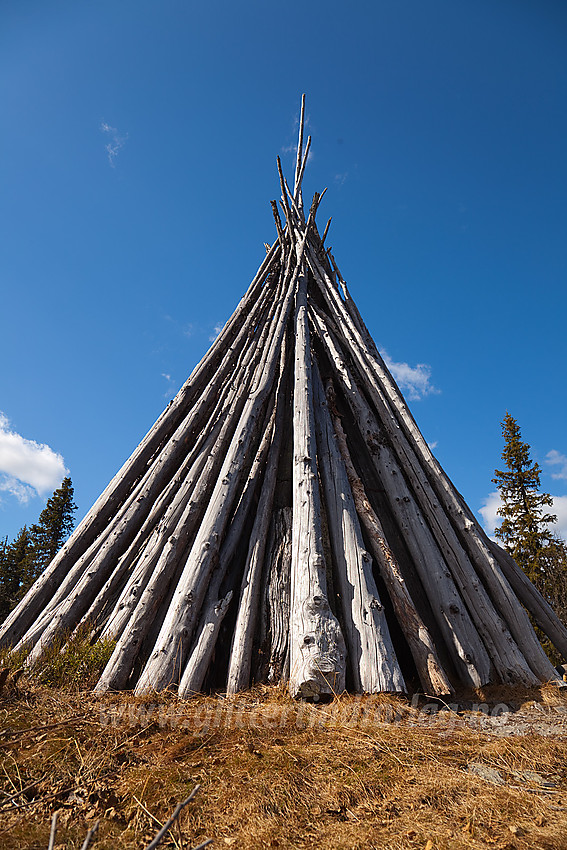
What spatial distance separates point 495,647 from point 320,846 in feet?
9.70

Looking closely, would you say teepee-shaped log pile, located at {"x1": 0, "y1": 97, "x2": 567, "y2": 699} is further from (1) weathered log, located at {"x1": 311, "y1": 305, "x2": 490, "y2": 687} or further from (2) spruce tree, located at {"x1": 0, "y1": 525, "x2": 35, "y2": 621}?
(2) spruce tree, located at {"x1": 0, "y1": 525, "x2": 35, "y2": 621}

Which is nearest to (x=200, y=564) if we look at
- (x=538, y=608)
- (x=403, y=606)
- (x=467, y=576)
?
(x=403, y=606)

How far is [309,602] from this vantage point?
3885 mm

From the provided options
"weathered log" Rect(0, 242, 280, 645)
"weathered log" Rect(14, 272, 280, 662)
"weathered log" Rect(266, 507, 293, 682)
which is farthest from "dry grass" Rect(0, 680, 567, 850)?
"weathered log" Rect(0, 242, 280, 645)

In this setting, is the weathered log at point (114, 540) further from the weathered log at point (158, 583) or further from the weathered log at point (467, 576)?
the weathered log at point (467, 576)

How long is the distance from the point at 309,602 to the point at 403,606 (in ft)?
3.17

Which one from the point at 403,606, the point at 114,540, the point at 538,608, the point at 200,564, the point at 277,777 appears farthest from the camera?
the point at 114,540

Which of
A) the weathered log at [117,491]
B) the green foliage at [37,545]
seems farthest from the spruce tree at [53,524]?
the weathered log at [117,491]

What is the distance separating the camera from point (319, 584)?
157 inches

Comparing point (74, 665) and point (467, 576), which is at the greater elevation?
point (467, 576)

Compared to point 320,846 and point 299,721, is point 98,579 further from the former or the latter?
point 320,846

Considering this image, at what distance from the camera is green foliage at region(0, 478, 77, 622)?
16.9m

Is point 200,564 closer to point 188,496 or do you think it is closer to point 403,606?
point 188,496

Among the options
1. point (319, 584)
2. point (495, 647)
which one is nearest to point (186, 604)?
point (319, 584)
